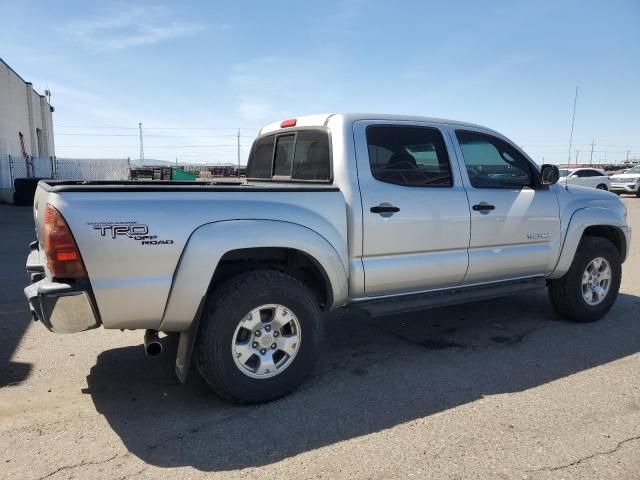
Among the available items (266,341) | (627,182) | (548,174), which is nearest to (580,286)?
(548,174)

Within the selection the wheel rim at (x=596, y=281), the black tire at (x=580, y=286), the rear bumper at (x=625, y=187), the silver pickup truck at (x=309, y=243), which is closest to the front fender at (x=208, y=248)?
the silver pickup truck at (x=309, y=243)

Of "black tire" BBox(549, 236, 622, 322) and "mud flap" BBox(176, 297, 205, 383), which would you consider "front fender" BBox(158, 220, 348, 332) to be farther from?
"black tire" BBox(549, 236, 622, 322)

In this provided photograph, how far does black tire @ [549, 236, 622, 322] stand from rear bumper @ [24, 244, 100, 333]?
447 centimetres

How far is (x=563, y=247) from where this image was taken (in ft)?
16.7

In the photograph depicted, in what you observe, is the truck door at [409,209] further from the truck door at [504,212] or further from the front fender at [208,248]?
the front fender at [208,248]

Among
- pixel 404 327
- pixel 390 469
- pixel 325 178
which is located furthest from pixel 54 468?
pixel 404 327

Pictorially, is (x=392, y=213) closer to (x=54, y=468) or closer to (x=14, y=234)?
(x=54, y=468)

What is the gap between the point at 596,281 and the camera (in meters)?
5.46

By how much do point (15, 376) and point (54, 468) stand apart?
152 cm

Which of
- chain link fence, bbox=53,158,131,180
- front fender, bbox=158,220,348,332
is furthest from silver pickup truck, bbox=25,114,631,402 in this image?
chain link fence, bbox=53,158,131,180

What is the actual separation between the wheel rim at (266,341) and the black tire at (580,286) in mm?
3179

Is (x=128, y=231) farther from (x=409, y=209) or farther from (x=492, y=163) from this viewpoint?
(x=492, y=163)

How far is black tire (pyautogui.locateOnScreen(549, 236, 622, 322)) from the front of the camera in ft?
17.3

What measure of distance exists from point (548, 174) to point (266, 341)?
3185 mm
